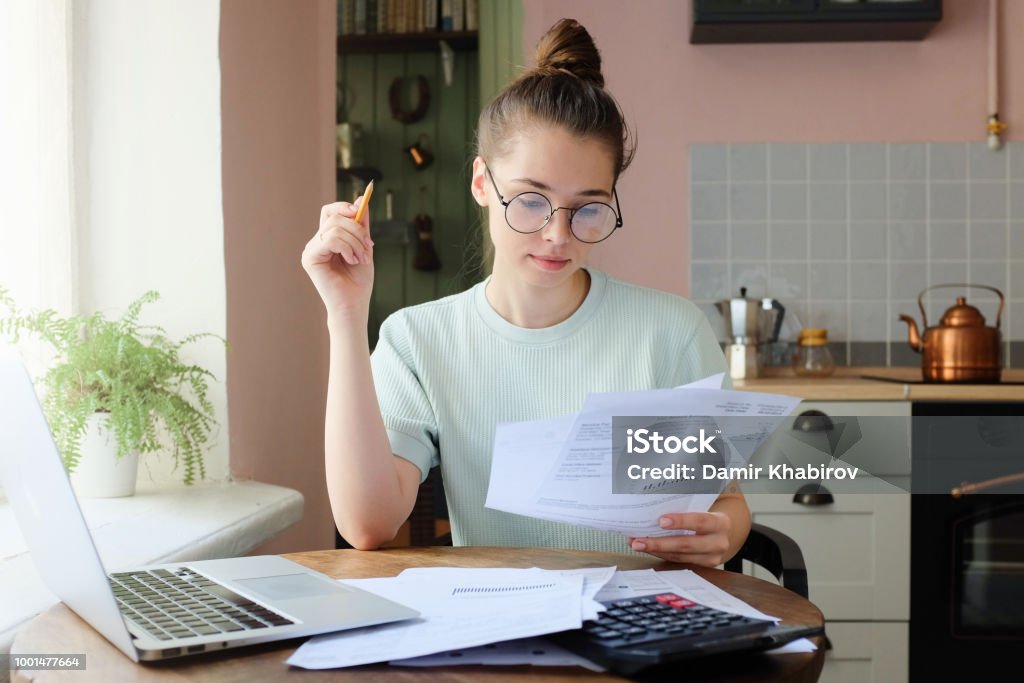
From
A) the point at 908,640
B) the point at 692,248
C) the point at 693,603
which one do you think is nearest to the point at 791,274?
the point at 692,248

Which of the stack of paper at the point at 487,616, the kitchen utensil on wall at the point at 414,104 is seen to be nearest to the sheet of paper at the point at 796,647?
the stack of paper at the point at 487,616

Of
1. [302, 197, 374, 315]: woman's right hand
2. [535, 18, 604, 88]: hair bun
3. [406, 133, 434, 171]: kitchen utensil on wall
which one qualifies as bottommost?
[302, 197, 374, 315]: woman's right hand

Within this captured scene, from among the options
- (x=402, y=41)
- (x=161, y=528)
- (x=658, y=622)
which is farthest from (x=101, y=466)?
(x=402, y=41)

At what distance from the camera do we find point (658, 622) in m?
0.75

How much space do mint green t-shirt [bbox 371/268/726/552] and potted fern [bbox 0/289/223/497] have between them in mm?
413

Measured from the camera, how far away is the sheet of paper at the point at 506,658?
0.73 m

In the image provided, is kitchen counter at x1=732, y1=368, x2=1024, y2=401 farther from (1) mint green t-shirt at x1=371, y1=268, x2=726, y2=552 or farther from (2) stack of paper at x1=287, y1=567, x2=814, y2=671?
(2) stack of paper at x1=287, y1=567, x2=814, y2=671

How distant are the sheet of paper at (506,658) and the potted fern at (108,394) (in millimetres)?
953

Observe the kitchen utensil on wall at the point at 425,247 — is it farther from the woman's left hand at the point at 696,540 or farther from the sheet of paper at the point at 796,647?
the sheet of paper at the point at 796,647

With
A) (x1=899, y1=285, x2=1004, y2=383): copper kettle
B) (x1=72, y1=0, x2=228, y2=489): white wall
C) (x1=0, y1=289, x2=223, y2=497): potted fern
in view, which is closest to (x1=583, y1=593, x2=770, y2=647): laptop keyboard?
(x1=0, y1=289, x2=223, y2=497): potted fern

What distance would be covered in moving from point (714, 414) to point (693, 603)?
0.73ft

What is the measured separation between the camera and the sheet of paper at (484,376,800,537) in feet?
3.08

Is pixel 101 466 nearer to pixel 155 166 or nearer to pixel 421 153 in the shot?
pixel 155 166

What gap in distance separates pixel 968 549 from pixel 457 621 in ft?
6.77
